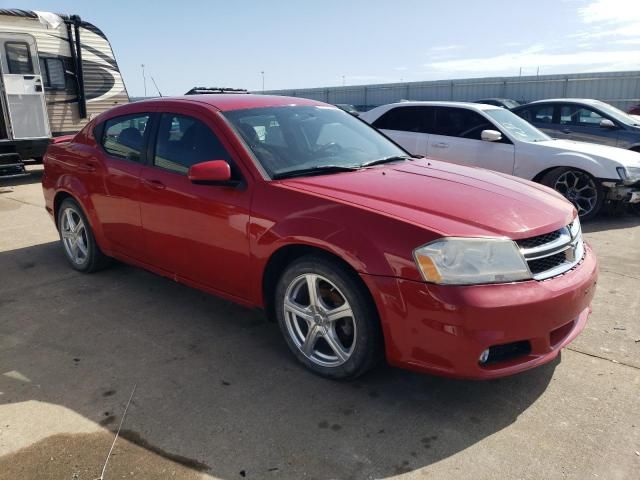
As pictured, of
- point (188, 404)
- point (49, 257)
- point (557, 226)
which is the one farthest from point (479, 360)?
point (49, 257)

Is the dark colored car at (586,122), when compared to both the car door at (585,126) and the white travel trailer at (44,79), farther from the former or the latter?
the white travel trailer at (44,79)

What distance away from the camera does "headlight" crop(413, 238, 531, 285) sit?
8.32 ft

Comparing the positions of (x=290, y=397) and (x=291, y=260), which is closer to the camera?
(x=290, y=397)

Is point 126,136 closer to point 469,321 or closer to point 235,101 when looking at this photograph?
point 235,101

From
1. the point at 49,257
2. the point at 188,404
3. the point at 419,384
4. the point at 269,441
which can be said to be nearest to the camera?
the point at 269,441

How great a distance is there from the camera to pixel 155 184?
3.84 m

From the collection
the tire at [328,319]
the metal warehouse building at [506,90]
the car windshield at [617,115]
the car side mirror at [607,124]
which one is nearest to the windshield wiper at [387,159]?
the tire at [328,319]

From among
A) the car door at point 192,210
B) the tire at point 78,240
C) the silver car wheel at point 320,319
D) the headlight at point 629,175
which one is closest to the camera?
the silver car wheel at point 320,319

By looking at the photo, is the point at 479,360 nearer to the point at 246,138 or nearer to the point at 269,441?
the point at 269,441

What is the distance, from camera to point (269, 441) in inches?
99.9

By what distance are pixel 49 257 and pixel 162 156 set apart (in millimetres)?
2432

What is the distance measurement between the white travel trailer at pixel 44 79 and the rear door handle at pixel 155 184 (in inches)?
281

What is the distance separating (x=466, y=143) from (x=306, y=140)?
4.54 metres

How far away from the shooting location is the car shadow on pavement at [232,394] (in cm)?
247
